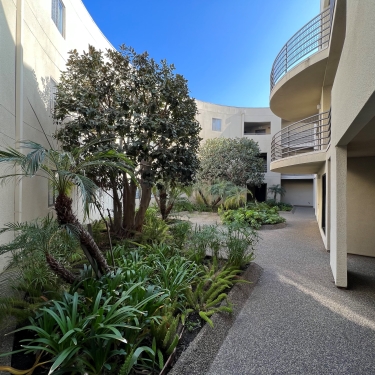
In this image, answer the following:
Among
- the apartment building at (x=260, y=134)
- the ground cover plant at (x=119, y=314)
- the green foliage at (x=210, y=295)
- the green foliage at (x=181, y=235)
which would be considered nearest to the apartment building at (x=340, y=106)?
the green foliage at (x=210, y=295)

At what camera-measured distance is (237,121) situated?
65.9 ft

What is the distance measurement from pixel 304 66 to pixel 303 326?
7.49 meters

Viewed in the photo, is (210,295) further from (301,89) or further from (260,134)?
(260,134)

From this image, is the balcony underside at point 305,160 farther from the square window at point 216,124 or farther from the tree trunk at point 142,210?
the square window at point 216,124

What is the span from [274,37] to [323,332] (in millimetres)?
18203

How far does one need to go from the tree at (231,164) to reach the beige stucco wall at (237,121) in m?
3.19

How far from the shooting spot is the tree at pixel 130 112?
5.69 meters

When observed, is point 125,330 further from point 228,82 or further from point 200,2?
point 228,82

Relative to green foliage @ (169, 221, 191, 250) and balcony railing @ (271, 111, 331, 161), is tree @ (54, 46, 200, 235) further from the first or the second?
balcony railing @ (271, 111, 331, 161)

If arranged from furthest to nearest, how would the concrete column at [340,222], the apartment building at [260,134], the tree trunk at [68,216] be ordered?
the apartment building at [260,134] < the concrete column at [340,222] < the tree trunk at [68,216]

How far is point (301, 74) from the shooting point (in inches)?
303

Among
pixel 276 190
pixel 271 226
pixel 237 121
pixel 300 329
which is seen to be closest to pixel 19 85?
pixel 300 329

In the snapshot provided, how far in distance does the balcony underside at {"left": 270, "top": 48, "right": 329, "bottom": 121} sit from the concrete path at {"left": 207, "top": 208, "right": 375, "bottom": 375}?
5.91 m

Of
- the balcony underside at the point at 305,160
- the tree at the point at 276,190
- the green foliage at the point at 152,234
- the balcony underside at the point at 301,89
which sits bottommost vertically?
the green foliage at the point at 152,234
